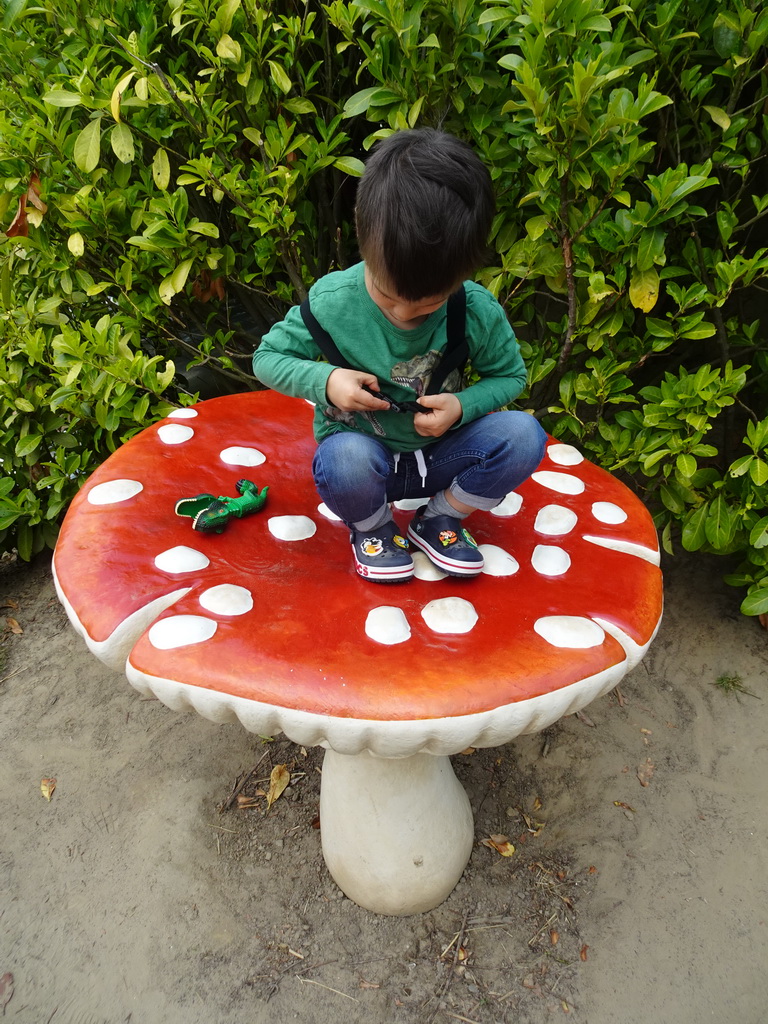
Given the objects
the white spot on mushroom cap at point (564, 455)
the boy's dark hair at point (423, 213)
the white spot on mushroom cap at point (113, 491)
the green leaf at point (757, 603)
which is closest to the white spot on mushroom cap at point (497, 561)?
the white spot on mushroom cap at point (564, 455)

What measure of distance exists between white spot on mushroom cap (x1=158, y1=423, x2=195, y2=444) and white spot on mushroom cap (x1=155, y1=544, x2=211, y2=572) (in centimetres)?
39

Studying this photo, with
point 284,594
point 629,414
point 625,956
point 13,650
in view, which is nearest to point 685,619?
point 629,414

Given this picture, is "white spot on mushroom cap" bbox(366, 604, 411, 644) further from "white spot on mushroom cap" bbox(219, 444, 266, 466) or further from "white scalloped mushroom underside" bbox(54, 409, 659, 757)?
"white spot on mushroom cap" bbox(219, 444, 266, 466)

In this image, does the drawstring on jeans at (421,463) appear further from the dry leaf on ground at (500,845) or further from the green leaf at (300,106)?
the green leaf at (300,106)

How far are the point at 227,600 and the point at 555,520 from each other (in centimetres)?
65

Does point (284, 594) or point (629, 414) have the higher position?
point (284, 594)

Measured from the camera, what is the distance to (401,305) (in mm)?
1094

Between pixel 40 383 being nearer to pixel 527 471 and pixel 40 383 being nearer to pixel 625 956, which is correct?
pixel 527 471

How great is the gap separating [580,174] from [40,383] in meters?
1.71

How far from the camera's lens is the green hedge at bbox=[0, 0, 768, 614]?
1578 mm

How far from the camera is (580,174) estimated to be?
158 centimetres

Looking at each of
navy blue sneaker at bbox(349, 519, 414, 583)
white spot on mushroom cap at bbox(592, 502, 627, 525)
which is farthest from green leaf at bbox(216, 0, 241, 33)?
white spot on mushroom cap at bbox(592, 502, 627, 525)

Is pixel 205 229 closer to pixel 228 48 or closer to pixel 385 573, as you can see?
pixel 228 48

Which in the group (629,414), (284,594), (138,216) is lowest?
(629,414)
